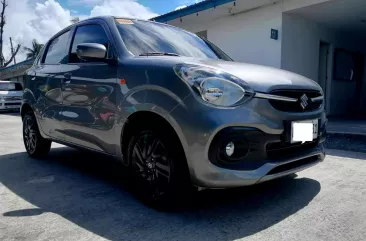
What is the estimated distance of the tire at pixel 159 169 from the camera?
7.76 feet

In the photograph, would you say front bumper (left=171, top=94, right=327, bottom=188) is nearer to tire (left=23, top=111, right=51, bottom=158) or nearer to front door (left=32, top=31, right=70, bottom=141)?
front door (left=32, top=31, right=70, bottom=141)

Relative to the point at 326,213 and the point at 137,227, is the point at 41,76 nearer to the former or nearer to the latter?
the point at 137,227

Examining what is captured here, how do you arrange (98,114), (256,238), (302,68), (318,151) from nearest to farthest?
(256,238), (318,151), (98,114), (302,68)

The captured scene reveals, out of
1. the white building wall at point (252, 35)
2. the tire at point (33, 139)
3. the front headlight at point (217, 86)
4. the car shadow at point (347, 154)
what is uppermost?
the white building wall at point (252, 35)

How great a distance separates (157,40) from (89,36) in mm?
850

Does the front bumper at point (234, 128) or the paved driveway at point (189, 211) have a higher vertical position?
the front bumper at point (234, 128)

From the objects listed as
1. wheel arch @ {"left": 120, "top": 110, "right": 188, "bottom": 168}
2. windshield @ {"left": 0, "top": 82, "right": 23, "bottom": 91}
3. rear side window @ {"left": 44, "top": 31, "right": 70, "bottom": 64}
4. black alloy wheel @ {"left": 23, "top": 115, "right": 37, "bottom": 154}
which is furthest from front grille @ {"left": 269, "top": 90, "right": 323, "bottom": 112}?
windshield @ {"left": 0, "top": 82, "right": 23, "bottom": 91}

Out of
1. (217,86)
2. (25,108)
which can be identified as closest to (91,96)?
(217,86)

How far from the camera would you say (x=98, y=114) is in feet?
9.94

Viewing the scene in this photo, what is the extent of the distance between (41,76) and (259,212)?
10.5ft

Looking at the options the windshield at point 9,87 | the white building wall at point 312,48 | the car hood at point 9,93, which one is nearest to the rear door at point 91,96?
the white building wall at point 312,48

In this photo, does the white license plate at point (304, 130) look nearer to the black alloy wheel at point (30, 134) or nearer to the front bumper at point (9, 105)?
the black alloy wheel at point (30, 134)

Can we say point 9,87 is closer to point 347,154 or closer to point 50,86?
point 50,86

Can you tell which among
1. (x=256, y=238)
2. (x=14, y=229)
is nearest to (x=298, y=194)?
(x=256, y=238)
